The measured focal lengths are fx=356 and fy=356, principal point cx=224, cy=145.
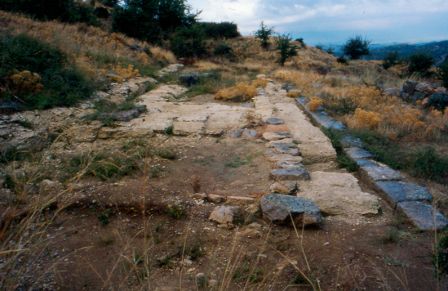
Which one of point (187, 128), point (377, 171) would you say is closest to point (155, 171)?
point (187, 128)

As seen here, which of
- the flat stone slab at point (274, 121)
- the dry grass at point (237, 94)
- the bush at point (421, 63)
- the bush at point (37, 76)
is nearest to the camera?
the bush at point (37, 76)

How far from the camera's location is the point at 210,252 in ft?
8.87

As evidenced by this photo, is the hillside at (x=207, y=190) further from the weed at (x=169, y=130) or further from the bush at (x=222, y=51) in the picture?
the bush at (x=222, y=51)

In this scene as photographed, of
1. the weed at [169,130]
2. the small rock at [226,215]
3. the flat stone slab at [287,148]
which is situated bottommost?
the small rock at [226,215]

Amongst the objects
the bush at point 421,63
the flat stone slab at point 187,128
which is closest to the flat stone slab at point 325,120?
the flat stone slab at point 187,128

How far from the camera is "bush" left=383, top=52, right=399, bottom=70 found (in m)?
22.3

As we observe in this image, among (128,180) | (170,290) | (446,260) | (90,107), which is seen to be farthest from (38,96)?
(446,260)

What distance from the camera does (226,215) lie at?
310 cm

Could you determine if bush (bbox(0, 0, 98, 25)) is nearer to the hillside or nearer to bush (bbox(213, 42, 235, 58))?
bush (bbox(213, 42, 235, 58))

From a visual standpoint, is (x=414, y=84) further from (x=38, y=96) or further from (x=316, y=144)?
(x=38, y=96)

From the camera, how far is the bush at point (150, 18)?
60.5ft

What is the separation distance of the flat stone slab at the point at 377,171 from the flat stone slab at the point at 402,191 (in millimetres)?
117

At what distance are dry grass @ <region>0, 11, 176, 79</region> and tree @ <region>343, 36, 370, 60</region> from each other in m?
17.2

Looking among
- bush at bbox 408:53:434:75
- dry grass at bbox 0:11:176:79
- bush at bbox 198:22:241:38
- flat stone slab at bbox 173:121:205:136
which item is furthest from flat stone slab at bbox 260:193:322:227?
bush at bbox 198:22:241:38
